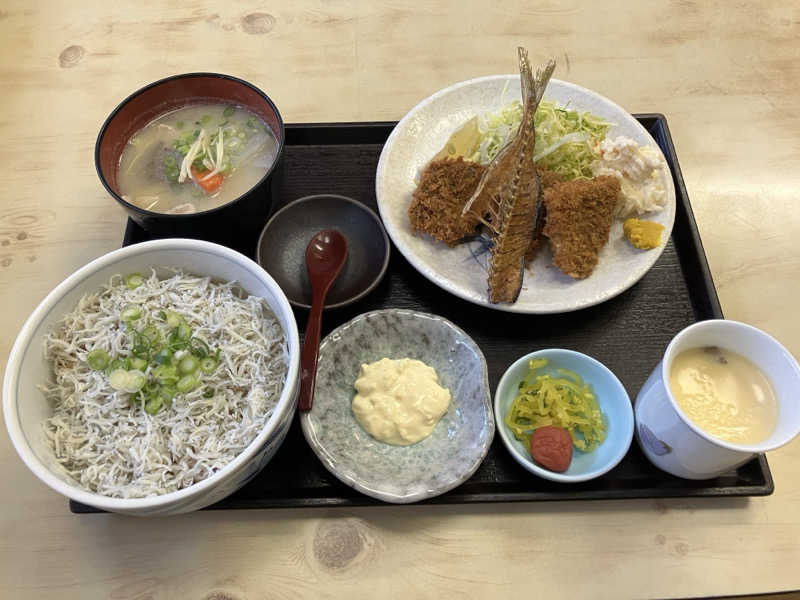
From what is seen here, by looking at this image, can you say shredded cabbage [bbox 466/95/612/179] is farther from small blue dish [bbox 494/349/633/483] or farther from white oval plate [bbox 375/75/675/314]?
small blue dish [bbox 494/349/633/483]

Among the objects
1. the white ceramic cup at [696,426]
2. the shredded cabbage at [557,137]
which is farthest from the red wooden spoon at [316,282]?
the white ceramic cup at [696,426]

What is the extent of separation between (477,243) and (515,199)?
256mm

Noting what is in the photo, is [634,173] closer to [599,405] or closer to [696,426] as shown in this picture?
[599,405]

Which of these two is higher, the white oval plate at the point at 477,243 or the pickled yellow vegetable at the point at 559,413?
the white oval plate at the point at 477,243

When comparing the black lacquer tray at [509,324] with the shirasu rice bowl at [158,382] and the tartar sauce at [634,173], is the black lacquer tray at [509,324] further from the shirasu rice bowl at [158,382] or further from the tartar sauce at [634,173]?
the shirasu rice bowl at [158,382]

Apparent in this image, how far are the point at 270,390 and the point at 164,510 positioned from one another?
1.16ft

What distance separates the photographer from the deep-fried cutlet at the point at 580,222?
1805 mm

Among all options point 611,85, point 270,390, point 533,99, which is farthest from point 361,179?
point 611,85

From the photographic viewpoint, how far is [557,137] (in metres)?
2.08

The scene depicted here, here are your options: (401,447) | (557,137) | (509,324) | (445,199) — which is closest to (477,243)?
(445,199)

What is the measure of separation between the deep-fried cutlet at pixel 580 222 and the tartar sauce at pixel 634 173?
0.25 ft

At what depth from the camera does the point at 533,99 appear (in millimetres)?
1734

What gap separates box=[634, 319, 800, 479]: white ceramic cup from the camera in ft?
4.38

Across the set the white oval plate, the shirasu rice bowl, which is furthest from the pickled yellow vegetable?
the shirasu rice bowl
